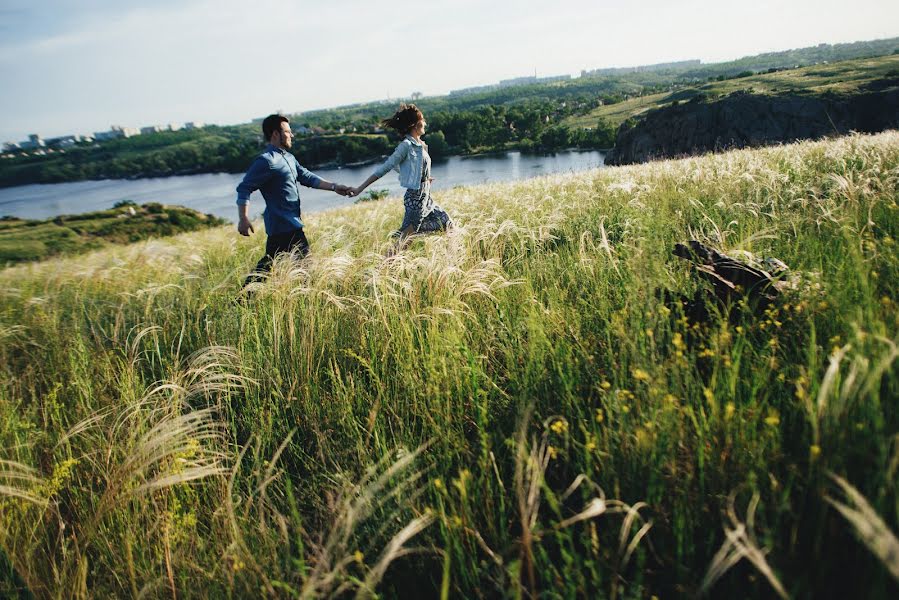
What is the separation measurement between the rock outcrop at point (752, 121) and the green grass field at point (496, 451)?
53.6m

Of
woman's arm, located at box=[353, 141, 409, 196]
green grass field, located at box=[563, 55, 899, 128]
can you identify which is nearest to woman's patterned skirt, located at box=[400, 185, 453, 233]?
woman's arm, located at box=[353, 141, 409, 196]

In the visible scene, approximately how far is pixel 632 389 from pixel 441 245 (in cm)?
203

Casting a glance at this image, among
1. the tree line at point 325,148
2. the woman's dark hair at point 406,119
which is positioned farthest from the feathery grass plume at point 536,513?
the tree line at point 325,148

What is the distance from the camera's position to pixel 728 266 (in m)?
2.52

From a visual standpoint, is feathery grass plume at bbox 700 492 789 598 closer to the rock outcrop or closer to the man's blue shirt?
the man's blue shirt

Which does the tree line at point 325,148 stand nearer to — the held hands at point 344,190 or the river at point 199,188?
the river at point 199,188

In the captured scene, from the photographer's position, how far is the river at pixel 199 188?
76.9 metres

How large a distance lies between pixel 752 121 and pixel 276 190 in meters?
73.9

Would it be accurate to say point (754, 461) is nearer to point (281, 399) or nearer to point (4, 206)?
point (281, 399)

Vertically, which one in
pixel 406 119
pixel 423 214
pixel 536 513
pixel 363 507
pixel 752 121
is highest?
pixel 752 121

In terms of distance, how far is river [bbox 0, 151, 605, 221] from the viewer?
76.9 m

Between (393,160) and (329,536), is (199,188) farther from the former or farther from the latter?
(329,536)

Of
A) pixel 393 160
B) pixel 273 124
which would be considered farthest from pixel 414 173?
pixel 273 124

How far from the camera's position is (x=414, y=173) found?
5.88 metres
